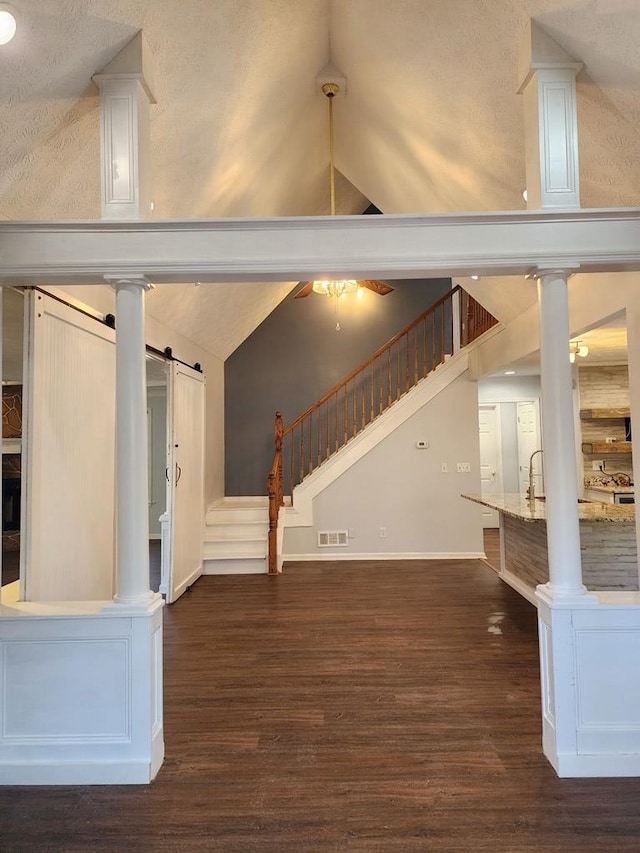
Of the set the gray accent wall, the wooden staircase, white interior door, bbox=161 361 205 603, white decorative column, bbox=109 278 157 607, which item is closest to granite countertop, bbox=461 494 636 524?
the wooden staircase

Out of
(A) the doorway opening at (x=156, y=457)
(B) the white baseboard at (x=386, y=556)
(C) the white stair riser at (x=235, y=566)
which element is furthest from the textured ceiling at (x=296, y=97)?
(A) the doorway opening at (x=156, y=457)

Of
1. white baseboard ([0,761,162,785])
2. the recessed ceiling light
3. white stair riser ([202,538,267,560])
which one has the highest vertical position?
the recessed ceiling light

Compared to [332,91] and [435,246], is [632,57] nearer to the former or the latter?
[435,246]

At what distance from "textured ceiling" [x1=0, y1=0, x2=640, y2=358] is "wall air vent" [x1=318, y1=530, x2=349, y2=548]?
346 centimetres

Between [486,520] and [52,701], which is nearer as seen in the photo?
[52,701]

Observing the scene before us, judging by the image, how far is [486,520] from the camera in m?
9.12

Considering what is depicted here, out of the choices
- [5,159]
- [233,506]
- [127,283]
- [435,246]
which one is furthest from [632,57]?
[233,506]

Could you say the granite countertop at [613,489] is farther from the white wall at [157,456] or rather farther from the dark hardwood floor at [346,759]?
the white wall at [157,456]

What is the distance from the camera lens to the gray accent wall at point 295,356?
27.9 feet

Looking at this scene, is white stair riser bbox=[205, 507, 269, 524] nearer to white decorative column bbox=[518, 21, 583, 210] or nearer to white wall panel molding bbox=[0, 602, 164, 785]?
white wall panel molding bbox=[0, 602, 164, 785]

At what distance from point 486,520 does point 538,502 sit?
169 inches

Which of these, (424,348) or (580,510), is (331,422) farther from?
(580,510)

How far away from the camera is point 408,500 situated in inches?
275

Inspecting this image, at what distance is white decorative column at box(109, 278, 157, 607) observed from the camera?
2.51 metres
